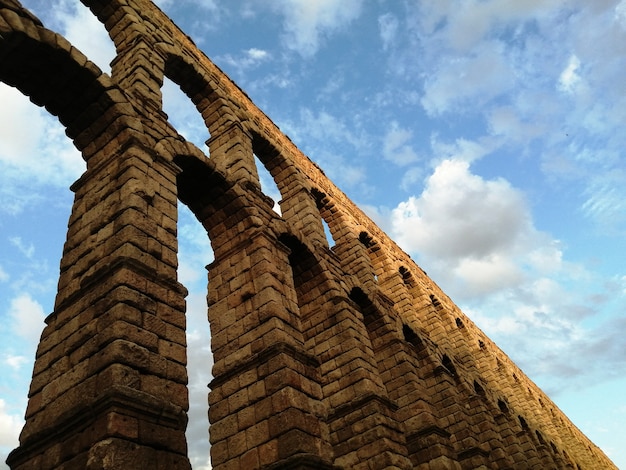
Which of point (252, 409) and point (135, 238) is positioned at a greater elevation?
point (135, 238)

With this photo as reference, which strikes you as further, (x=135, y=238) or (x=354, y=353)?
(x=354, y=353)

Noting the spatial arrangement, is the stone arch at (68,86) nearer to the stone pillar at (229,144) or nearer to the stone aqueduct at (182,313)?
the stone aqueduct at (182,313)

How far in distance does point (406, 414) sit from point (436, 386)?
9.42ft

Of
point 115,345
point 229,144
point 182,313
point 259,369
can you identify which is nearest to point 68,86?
point 182,313

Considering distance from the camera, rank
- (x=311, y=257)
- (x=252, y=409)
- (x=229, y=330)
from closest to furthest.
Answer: (x=252, y=409), (x=229, y=330), (x=311, y=257)

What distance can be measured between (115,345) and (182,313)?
1.14 m

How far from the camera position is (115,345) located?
182 inches

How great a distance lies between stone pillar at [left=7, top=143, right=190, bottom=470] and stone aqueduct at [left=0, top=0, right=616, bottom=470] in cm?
2

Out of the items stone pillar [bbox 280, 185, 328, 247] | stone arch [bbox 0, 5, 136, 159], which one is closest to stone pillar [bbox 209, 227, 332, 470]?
stone arch [bbox 0, 5, 136, 159]

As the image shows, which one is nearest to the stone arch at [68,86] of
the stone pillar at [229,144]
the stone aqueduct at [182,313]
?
the stone aqueduct at [182,313]

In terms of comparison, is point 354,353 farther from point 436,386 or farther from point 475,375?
point 475,375

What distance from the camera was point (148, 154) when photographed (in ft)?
23.5

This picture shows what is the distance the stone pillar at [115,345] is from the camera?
167 inches

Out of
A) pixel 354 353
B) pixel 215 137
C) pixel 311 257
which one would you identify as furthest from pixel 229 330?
pixel 215 137
